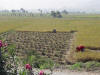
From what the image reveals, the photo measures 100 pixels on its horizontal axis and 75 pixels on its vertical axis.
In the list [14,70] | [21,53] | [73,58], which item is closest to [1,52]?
[14,70]

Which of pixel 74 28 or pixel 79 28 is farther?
pixel 79 28

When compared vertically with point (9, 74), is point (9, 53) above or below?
above

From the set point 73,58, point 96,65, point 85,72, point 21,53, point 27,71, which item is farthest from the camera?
point 21,53

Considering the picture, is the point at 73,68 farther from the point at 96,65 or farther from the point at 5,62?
the point at 5,62

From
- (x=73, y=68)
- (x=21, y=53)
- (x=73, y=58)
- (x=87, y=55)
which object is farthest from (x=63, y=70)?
(x=21, y=53)

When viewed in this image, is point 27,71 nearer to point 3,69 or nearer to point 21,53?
point 3,69

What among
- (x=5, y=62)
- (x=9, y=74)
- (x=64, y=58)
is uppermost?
(x=5, y=62)

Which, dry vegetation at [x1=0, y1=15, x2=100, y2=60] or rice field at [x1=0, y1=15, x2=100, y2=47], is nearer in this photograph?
dry vegetation at [x1=0, y1=15, x2=100, y2=60]

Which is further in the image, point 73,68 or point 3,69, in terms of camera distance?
point 73,68

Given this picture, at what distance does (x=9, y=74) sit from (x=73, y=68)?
730 cm

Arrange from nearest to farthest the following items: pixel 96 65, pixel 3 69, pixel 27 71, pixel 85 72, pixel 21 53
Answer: pixel 27 71, pixel 3 69, pixel 85 72, pixel 96 65, pixel 21 53

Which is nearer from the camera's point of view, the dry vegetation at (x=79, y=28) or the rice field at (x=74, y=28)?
the dry vegetation at (x=79, y=28)

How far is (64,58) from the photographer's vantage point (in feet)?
48.5

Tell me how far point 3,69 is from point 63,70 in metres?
7.07
